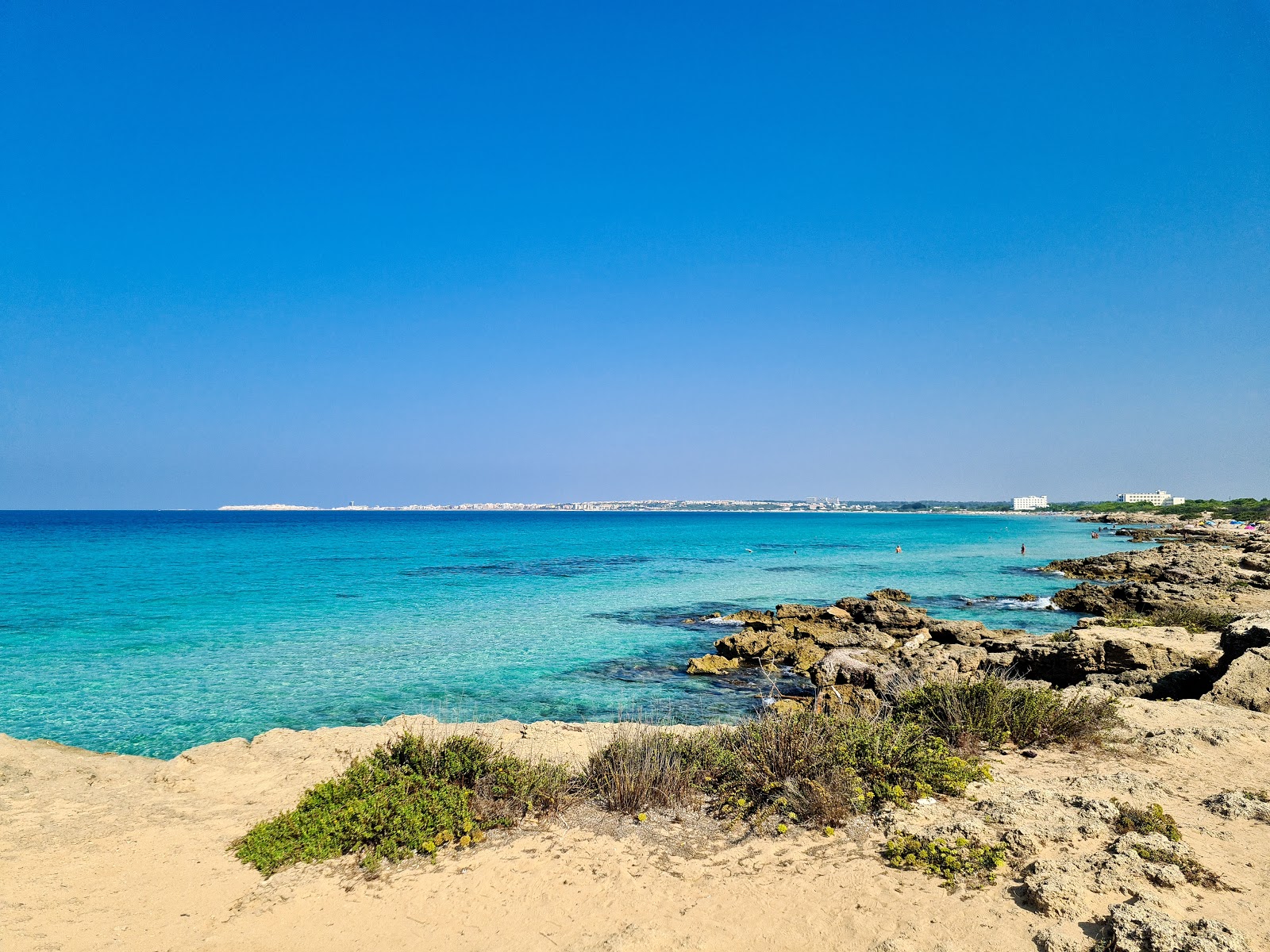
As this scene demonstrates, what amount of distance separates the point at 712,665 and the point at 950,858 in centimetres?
1164

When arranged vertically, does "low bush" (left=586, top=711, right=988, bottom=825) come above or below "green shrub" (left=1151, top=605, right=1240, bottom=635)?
above

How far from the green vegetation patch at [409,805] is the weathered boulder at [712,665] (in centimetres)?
970

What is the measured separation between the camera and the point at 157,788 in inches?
327

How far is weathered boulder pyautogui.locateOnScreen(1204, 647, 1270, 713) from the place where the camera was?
962 centimetres

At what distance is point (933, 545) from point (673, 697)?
63089 mm

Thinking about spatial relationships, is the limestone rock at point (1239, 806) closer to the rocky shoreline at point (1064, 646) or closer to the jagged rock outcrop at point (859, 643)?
the rocky shoreline at point (1064, 646)

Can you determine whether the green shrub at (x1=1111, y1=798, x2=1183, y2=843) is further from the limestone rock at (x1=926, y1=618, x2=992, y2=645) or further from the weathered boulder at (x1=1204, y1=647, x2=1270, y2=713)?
the limestone rock at (x1=926, y1=618, x2=992, y2=645)

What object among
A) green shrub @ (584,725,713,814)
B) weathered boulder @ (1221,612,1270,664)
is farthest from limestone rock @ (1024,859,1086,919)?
weathered boulder @ (1221,612,1270,664)

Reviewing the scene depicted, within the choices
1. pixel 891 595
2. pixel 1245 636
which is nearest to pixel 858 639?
pixel 1245 636

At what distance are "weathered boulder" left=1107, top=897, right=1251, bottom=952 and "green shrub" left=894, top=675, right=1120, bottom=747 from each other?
352cm

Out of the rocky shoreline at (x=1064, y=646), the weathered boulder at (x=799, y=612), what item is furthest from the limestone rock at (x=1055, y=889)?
the weathered boulder at (x=799, y=612)

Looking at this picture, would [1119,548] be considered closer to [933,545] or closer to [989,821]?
[933,545]

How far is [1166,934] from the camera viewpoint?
14.0 ft

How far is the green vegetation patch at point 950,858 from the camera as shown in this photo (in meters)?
5.29
